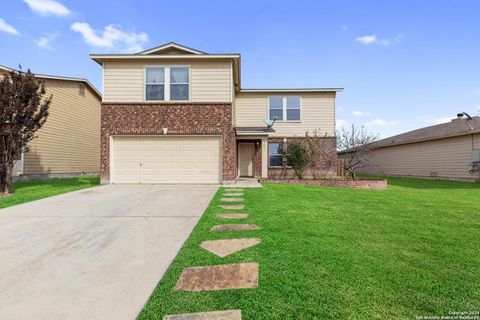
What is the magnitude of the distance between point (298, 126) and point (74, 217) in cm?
1343

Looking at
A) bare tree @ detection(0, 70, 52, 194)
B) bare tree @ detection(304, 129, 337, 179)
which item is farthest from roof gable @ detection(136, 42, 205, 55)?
bare tree @ detection(304, 129, 337, 179)

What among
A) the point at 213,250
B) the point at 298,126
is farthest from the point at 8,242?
the point at 298,126

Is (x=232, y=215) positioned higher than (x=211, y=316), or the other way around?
(x=232, y=215)

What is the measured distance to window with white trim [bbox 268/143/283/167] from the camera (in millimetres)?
16531

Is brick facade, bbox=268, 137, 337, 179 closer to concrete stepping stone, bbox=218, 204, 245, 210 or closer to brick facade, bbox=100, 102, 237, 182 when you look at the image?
brick facade, bbox=100, 102, 237, 182

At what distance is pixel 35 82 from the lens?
9.87 meters

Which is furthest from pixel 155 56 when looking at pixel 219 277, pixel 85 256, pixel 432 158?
pixel 432 158

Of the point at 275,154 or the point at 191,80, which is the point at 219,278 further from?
the point at 275,154

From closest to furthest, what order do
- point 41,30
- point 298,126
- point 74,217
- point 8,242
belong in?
point 8,242 < point 74,217 < point 41,30 < point 298,126

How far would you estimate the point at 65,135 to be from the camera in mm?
16609

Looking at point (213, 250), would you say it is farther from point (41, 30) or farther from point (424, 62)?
point (424, 62)

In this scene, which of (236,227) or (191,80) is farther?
(191,80)

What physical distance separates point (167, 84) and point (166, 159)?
322 cm

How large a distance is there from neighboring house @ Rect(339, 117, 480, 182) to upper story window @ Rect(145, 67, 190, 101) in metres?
16.0
